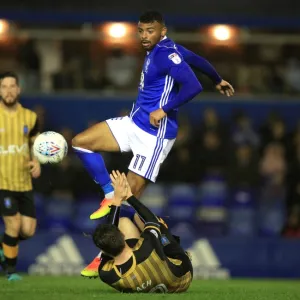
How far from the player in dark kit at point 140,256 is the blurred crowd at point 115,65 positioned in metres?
8.85

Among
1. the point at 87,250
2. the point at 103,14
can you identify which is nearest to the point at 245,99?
the point at 103,14

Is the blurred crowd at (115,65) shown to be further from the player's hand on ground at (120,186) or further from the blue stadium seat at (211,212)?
the player's hand on ground at (120,186)

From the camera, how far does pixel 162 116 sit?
10625 mm

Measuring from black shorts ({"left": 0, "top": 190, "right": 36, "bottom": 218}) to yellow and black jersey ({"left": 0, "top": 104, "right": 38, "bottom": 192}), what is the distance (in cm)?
7

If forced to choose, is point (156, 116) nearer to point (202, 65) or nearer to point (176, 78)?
point (176, 78)

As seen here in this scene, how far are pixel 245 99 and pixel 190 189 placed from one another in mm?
2482

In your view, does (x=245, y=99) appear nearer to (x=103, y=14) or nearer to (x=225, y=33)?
(x=225, y=33)

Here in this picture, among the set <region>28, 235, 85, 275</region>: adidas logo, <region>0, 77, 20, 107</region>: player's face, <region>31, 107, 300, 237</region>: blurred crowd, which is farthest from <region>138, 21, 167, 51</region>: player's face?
<region>31, 107, 300, 237</region>: blurred crowd

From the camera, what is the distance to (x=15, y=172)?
12.7 metres

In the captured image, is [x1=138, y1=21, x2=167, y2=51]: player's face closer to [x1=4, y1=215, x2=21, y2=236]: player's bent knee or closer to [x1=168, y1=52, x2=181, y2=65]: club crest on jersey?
[x1=168, y1=52, x2=181, y2=65]: club crest on jersey

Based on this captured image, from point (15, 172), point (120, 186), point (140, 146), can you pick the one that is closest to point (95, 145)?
point (140, 146)

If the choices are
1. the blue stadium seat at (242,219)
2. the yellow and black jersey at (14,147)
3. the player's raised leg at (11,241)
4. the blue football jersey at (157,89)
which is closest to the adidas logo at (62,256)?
the blue stadium seat at (242,219)

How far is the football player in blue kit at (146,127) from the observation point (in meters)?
10.8

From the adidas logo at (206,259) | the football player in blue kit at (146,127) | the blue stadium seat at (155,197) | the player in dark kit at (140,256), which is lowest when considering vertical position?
the adidas logo at (206,259)
